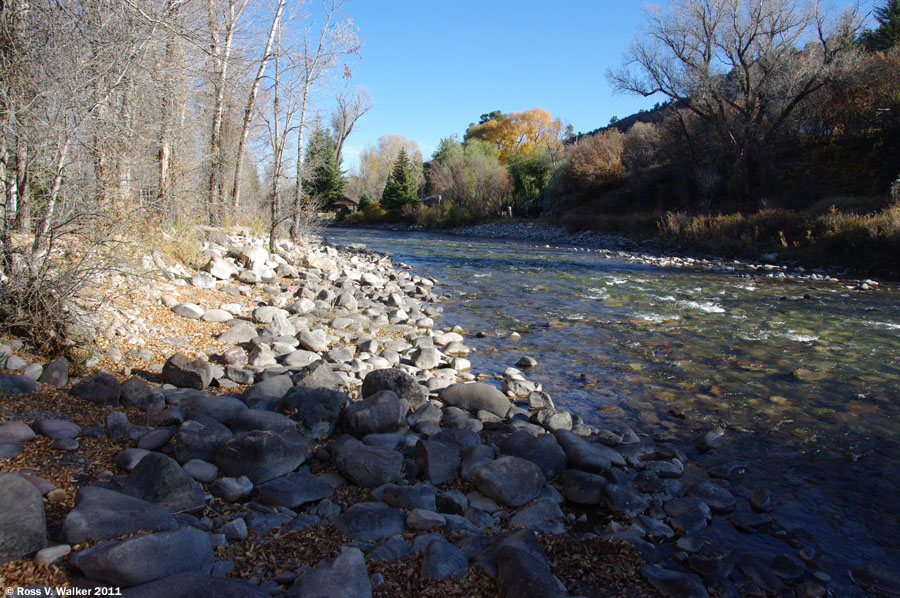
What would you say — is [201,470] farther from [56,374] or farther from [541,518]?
[541,518]

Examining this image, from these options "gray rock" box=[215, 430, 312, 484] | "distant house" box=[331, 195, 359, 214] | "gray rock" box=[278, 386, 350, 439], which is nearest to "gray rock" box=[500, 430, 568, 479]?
"gray rock" box=[278, 386, 350, 439]

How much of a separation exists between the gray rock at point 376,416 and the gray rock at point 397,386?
0.49 meters

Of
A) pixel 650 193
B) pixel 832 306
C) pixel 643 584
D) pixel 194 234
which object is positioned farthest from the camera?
pixel 650 193

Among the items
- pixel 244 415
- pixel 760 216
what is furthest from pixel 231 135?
pixel 760 216

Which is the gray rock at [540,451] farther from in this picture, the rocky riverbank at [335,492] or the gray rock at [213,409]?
the gray rock at [213,409]

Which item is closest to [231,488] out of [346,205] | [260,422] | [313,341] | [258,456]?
[258,456]

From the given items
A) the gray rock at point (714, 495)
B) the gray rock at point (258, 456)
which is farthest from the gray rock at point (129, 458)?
the gray rock at point (714, 495)

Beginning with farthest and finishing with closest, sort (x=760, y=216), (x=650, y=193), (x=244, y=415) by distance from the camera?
1. (x=650, y=193)
2. (x=760, y=216)
3. (x=244, y=415)

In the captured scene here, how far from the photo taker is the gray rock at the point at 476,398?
495cm

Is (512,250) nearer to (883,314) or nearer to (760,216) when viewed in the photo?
(760,216)

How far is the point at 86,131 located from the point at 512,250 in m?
20.7

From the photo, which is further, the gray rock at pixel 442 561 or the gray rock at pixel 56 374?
the gray rock at pixel 56 374

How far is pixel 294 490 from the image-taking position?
310 centimetres

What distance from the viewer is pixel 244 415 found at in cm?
385
